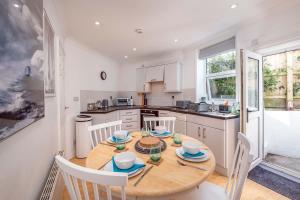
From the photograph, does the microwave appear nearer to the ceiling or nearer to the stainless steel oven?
the stainless steel oven

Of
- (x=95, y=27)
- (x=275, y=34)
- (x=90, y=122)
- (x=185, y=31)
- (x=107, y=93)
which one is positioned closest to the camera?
(x=275, y=34)

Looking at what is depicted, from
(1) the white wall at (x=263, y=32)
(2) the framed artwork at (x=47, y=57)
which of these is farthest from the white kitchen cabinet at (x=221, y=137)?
(2) the framed artwork at (x=47, y=57)

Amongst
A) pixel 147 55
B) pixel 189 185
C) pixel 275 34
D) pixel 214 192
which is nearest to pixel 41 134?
pixel 189 185

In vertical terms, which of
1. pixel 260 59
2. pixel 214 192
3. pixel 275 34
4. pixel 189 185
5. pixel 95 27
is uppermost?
pixel 95 27

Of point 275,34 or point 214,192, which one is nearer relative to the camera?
point 214,192

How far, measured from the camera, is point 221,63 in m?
3.05

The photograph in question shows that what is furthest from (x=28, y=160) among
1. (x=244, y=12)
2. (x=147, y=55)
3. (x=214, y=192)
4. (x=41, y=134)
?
(x=147, y=55)

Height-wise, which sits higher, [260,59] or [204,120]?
[260,59]

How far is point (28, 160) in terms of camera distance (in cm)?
93

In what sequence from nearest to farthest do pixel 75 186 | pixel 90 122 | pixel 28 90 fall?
→ 1. pixel 75 186
2. pixel 28 90
3. pixel 90 122

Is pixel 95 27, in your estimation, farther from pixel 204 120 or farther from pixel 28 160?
pixel 204 120

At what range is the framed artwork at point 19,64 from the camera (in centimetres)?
59

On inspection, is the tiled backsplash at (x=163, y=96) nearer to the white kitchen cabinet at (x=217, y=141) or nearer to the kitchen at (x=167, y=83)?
the kitchen at (x=167, y=83)

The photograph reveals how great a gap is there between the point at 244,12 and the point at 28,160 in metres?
2.90
